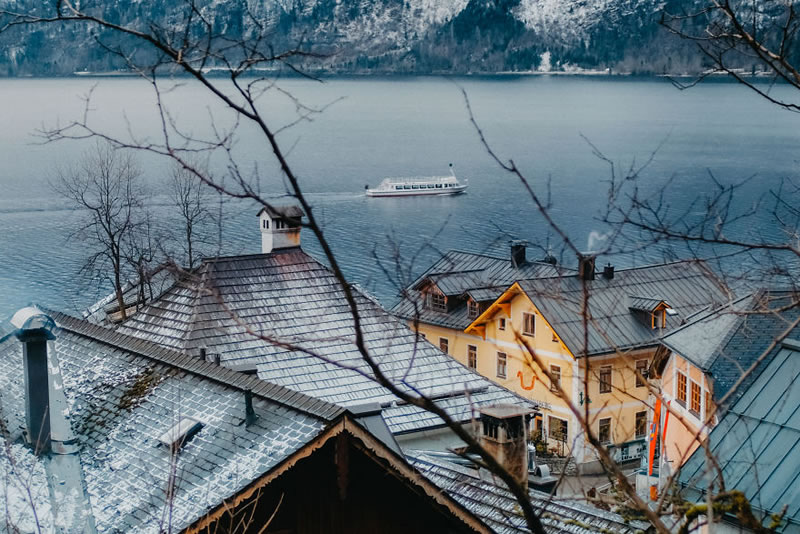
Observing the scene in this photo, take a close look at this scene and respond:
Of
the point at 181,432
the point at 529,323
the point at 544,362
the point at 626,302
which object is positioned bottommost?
the point at 544,362

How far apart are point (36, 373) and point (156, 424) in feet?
5.10

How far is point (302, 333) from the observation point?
961 inches

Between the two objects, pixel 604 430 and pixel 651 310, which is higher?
pixel 651 310

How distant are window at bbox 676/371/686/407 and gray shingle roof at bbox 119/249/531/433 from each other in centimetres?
391

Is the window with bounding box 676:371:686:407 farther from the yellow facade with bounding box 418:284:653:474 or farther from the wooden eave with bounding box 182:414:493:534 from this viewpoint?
the wooden eave with bounding box 182:414:493:534

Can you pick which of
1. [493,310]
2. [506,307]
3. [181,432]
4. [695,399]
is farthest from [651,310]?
[181,432]

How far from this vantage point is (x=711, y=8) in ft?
23.1

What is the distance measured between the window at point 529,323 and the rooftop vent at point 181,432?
27.5 meters

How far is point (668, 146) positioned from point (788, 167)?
30.6 metres

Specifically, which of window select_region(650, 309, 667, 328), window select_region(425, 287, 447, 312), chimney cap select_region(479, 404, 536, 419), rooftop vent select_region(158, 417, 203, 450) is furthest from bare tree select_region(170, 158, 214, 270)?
rooftop vent select_region(158, 417, 203, 450)

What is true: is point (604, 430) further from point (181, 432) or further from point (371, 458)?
point (181, 432)

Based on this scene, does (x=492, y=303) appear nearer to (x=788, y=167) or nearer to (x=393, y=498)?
(x=393, y=498)

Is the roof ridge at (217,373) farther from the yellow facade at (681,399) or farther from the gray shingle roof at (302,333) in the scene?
the yellow facade at (681,399)

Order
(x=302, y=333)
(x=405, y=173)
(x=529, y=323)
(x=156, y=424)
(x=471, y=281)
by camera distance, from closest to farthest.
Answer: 1. (x=156, y=424)
2. (x=302, y=333)
3. (x=529, y=323)
4. (x=471, y=281)
5. (x=405, y=173)
